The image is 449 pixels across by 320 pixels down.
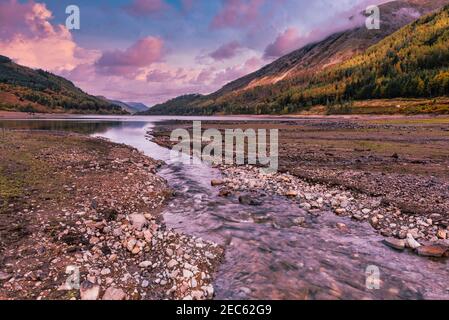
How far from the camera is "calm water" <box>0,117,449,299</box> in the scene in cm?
891

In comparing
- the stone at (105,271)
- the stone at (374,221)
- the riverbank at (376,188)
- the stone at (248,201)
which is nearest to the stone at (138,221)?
the stone at (105,271)

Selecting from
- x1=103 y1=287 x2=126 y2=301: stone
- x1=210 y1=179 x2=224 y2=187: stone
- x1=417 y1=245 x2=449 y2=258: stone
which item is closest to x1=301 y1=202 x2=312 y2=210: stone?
x1=417 y1=245 x2=449 y2=258: stone

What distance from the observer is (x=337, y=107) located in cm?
17288

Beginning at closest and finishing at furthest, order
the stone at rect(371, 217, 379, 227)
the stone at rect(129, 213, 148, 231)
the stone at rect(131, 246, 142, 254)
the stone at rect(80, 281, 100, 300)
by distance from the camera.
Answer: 1. the stone at rect(80, 281, 100, 300)
2. the stone at rect(131, 246, 142, 254)
3. the stone at rect(129, 213, 148, 231)
4. the stone at rect(371, 217, 379, 227)

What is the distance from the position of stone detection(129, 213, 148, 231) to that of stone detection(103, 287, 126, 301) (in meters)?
4.16

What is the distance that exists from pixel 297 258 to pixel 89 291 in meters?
6.87

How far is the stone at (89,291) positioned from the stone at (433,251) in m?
11.0

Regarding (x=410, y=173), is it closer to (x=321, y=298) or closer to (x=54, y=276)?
(x=321, y=298)

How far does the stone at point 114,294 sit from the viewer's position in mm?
7883

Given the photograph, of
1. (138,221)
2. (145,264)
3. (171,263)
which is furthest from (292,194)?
(145,264)

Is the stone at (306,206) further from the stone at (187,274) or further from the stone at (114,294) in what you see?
the stone at (114,294)

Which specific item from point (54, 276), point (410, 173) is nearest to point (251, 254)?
point (54, 276)

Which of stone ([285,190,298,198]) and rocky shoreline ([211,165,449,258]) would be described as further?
stone ([285,190,298,198])

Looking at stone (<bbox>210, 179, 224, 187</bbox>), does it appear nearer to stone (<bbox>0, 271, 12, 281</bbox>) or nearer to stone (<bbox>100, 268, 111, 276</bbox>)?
stone (<bbox>100, 268, 111, 276</bbox>)
